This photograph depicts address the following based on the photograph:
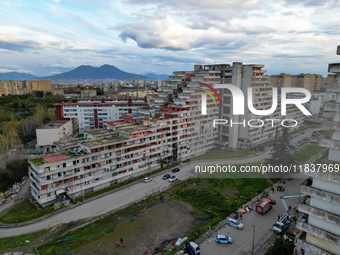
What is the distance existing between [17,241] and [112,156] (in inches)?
574

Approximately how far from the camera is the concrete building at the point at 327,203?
14211 millimetres

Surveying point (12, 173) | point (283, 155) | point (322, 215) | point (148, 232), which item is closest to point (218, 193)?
point (148, 232)

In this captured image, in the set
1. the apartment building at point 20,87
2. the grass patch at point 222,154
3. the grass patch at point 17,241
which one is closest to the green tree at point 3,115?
the grass patch at point 17,241

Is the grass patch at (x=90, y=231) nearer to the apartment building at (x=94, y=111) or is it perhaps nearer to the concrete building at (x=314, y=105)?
the apartment building at (x=94, y=111)

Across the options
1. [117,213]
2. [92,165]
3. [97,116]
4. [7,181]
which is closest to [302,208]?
[117,213]

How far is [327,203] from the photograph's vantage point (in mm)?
14773

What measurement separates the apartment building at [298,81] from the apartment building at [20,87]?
130 meters

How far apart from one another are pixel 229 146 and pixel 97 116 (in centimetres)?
3823

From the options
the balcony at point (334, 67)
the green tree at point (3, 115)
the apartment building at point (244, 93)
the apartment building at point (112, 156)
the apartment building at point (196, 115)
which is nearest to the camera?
the balcony at point (334, 67)

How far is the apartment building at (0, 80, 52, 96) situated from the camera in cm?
11491

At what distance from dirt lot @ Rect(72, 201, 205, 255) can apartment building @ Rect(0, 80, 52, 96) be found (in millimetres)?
118717

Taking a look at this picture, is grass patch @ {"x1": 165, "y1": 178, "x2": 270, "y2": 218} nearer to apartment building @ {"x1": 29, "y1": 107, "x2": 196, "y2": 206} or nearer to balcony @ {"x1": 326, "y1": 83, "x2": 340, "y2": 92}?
apartment building @ {"x1": 29, "y1": 107, "x2": 196, "y2": 206}

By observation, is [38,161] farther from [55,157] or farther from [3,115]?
[3,115]

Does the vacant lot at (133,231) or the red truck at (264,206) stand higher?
the red truck at (264,206)
